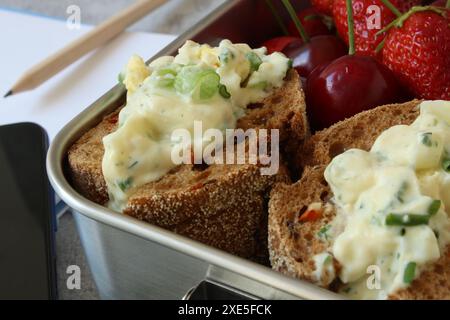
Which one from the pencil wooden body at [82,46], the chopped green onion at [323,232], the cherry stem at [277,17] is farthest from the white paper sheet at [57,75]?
the chopped green onion at [323,232]

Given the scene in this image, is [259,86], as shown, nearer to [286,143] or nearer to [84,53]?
[286,143]

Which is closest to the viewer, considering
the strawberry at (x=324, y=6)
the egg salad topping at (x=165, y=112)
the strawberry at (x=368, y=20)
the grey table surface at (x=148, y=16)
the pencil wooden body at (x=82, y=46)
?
the egg salad topping at (x=165, y=112)

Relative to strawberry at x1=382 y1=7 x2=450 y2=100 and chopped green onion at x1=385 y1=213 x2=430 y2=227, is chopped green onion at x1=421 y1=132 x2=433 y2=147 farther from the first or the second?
strawberry at x1=382 y1=7 x2=450 y2=100

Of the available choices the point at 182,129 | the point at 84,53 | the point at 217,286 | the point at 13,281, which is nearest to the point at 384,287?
the point at 217,286

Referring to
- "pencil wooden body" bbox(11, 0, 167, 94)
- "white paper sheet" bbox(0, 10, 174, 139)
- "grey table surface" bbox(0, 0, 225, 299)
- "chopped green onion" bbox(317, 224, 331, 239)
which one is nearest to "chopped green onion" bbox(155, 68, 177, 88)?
"chopped green onion" bbox(317, 224, 331, 239)

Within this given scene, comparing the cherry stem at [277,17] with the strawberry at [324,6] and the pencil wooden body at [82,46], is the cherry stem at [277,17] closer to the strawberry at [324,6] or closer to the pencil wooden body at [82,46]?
the strawberry at [324,6]

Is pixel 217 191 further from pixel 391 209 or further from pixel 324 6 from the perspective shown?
pixel 324 6
